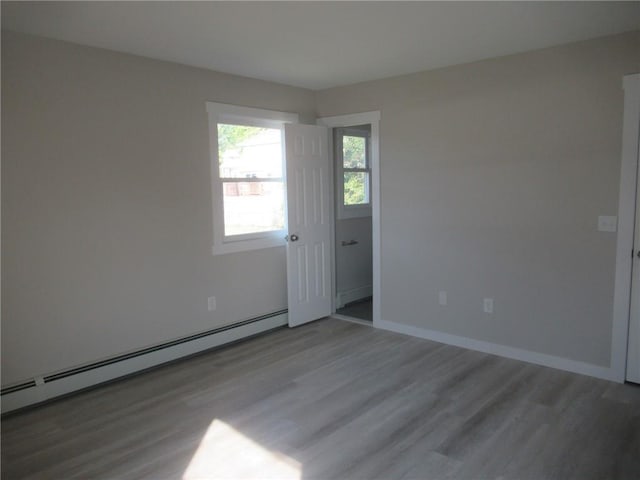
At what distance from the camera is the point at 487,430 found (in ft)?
9.18

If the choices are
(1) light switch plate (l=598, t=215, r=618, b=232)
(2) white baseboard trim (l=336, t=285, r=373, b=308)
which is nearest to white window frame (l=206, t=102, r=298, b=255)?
(2) white baseboard trim (l=336, t=285, r=373, b=308)

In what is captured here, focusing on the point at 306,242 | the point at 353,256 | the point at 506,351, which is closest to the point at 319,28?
the point at 306,242

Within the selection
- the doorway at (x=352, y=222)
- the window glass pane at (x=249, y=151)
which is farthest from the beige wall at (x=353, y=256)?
the window glass pane at (x=249, y=151)

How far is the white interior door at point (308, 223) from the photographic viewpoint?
15.5ft

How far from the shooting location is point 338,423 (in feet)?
9.54

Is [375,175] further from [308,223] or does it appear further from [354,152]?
[354,152]

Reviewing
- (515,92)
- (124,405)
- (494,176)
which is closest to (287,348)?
(124,405)

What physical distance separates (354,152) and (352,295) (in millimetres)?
1771

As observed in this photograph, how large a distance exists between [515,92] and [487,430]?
8.49 ft

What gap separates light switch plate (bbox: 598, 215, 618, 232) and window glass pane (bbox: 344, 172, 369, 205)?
2.78m

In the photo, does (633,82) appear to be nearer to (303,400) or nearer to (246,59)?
(246,59)

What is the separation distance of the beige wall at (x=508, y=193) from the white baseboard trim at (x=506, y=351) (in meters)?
0.06

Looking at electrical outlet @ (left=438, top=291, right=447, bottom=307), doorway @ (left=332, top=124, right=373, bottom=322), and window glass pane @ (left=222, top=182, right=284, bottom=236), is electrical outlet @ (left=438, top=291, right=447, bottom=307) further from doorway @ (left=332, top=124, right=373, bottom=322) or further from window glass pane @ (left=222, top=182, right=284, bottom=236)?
window glass pane @ (left=222, top=182, right=284, bottom=236)

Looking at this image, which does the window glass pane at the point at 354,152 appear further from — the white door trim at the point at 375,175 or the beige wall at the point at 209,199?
the beige wall at the point at 209,199
